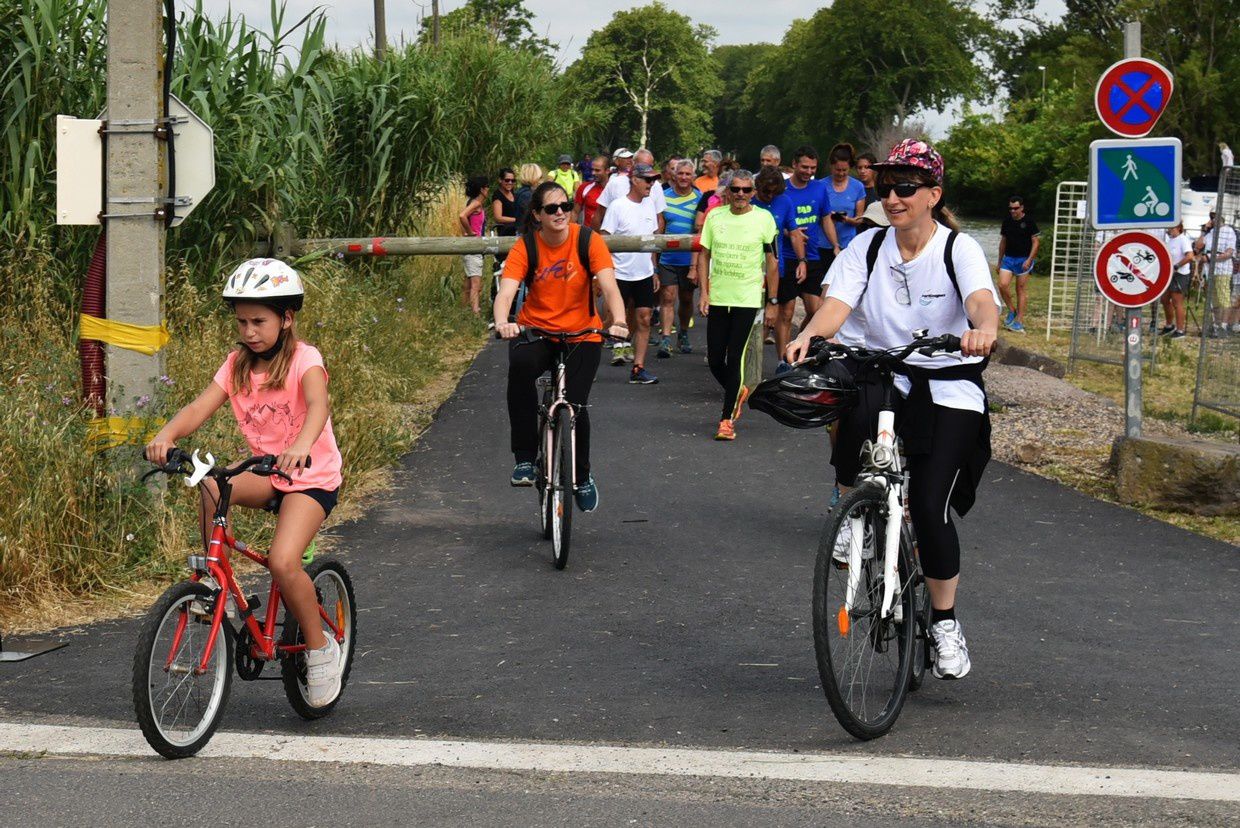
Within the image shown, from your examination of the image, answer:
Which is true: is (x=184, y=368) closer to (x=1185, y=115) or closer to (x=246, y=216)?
(x=246, y=216)

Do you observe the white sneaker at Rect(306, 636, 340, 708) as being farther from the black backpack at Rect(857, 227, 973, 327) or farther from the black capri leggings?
the black backpack at Rect(857, 227, 973, 327)

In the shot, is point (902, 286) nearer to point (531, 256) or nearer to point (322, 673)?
point (322, 673)

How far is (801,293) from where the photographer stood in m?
15.4

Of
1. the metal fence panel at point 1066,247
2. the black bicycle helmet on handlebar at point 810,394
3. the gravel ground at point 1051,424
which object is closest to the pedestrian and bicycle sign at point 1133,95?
the gravel ground at point 1051,424

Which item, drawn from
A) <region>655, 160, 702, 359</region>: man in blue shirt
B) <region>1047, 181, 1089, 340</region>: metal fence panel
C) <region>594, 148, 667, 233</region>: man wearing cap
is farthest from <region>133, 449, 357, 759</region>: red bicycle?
<region>1047, 181, 1089, 340</region>: metal fence panel

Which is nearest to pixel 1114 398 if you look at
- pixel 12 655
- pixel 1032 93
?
pixel 12 655

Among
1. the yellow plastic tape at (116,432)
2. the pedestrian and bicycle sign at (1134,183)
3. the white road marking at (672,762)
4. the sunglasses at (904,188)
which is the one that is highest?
the pedestrian and bicycle sign at (1134,183)

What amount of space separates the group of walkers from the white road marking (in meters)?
0.79

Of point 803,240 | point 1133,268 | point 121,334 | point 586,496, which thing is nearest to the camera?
point 121,334

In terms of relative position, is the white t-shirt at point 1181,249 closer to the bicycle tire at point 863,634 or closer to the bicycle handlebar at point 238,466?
the bicycle tire at point 863,634

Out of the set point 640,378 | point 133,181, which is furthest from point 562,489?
point 640,378

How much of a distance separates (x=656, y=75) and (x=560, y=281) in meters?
135

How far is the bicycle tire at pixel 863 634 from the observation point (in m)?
4.98

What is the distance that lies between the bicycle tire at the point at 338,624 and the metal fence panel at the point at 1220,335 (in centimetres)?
903
